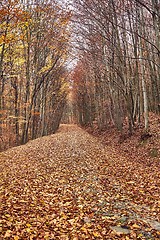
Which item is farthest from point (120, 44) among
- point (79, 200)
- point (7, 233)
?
point (7, 233)

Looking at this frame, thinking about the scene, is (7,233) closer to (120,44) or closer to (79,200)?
(79,200)

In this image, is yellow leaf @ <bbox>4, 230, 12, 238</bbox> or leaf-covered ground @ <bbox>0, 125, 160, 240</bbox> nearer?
yellow leaf @ <bbox>4, 230, 12, 238</bbox>

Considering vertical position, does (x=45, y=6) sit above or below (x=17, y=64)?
above

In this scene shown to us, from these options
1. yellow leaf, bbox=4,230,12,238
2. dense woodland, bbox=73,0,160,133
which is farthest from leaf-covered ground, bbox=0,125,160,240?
dense woodland, bbox=73,0,160,133

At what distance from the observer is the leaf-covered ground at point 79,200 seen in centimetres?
489

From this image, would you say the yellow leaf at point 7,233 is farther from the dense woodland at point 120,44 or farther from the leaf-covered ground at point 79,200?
the dense woodland at point 120,44

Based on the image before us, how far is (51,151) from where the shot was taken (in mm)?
13922

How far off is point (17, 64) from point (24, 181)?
1574cm

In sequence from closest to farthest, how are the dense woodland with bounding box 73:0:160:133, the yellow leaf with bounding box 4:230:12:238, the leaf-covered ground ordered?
the yellow leaf with bounding box 4:230:12:238 → the leaf-covered ground → the dense woodland with bounding box 73:0:160:133

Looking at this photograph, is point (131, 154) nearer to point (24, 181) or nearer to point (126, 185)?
point (126, 185)

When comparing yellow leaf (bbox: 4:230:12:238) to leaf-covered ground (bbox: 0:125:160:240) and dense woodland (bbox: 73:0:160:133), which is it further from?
dense woodland (bbox: 73:0:160:133)

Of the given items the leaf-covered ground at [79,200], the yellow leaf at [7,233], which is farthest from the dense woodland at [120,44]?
the yellow leaf at [7,233]

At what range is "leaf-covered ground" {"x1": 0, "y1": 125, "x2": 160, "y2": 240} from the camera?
192 inches

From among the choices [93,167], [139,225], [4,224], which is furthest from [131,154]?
[4,224]
